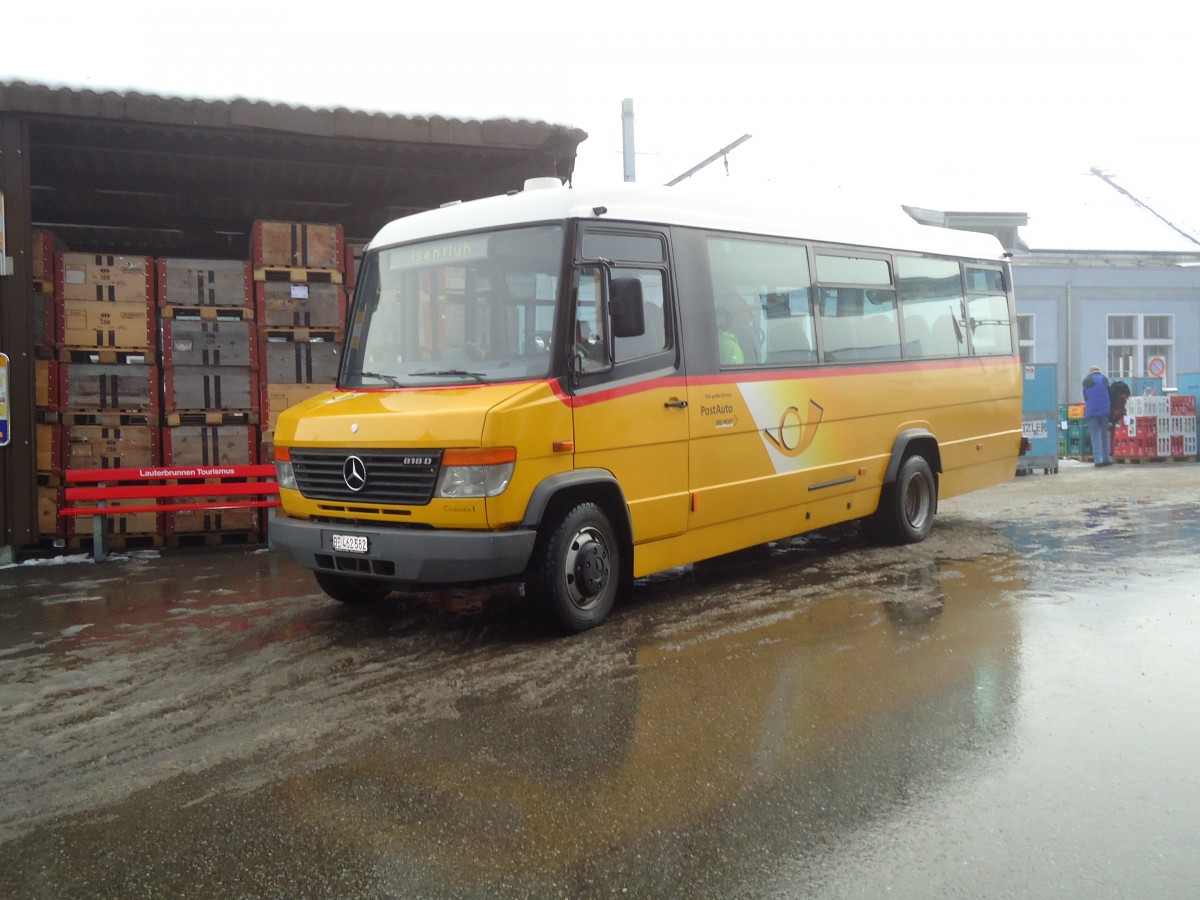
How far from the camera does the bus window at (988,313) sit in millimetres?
11266

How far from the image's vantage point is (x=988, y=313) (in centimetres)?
1158

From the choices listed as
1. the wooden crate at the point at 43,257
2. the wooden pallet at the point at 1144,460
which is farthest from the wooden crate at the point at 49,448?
the wooden pallet at the point at 1144,460

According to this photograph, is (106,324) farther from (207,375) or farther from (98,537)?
(98,537)

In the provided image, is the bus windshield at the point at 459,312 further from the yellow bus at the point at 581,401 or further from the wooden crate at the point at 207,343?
the wooden crate at the point at 207,343

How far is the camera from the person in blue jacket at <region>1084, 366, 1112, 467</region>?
66.4 ft

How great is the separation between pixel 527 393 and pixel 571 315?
0.62 meters

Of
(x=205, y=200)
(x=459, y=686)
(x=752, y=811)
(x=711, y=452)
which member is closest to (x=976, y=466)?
(x=711, y=452)

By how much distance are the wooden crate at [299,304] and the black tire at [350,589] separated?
4245 millimetres

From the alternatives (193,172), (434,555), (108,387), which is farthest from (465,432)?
(193,172)

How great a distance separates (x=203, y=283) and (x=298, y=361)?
1228mm

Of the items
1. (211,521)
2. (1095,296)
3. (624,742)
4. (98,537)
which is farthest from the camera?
(1095,296)

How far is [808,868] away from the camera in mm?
3477

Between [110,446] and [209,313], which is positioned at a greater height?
[209,313]

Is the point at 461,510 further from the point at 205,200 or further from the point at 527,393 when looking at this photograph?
the point at 205,200
